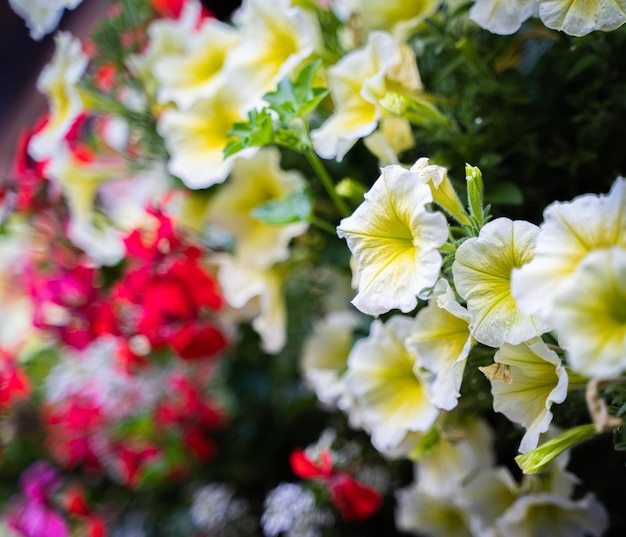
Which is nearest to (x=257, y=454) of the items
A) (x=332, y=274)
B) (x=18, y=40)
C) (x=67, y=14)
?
(x=332, y=274)

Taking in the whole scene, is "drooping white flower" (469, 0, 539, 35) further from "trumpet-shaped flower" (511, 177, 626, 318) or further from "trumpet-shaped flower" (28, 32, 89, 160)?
"trumpet-shaped flower" (28, 32, 89, 160)

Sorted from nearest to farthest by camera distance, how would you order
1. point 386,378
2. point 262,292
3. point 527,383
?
point 527,383 < point 386,378 < point 262,292

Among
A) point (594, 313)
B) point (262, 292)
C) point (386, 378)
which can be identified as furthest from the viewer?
point (262, 292)

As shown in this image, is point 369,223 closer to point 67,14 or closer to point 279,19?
point 279,19

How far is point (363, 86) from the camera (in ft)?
1.50

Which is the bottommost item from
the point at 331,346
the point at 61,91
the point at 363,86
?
the point at 331,346

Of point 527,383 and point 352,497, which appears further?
point 352,497

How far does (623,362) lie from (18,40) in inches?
48.3

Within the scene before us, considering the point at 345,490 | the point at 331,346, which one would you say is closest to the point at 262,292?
the point at 331,346

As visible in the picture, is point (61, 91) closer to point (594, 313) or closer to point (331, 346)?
point (331, 346)

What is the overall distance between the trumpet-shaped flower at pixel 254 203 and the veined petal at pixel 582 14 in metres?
0.26

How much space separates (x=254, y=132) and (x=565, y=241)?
8.9 inches

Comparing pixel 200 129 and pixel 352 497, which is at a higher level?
pixel 200 129

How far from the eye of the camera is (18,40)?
120cm
